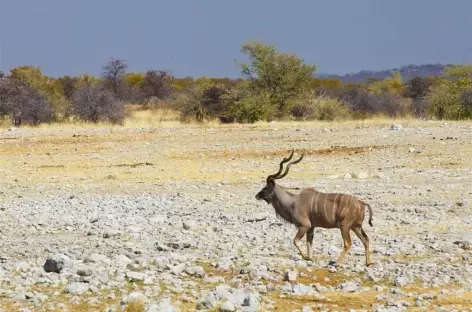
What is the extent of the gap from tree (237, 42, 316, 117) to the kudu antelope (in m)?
30.4

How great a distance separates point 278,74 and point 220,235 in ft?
100

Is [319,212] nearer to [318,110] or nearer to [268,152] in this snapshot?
[268,152]

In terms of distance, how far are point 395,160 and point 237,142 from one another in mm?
7180

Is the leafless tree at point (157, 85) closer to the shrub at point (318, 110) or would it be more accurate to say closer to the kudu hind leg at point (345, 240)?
the shrub at point (318, 110)

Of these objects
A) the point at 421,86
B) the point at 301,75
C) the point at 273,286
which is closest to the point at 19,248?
the point at 273,286

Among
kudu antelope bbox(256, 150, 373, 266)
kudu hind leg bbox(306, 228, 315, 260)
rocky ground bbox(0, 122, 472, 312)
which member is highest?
kudu antelope bbox(256, 150, 373, 266)

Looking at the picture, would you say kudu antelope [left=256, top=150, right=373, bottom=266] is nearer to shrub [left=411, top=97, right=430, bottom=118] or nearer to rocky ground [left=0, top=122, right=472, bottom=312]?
rocky ground [left=0, top=122, right=472, bottom=312]

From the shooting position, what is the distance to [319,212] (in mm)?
8984

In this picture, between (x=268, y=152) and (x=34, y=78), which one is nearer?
(x=268, y=152)

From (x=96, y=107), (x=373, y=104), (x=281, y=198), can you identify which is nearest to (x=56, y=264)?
(x=281, y=198)

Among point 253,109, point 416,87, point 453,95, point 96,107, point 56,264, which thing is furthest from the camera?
point 416,87

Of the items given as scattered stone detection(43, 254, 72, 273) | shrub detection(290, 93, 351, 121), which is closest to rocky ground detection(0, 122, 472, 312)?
scattered stone detection(43, 254, 72, 273)

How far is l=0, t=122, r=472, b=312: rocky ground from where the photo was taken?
25.3 feet

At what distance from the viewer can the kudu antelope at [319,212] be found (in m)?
8.72
